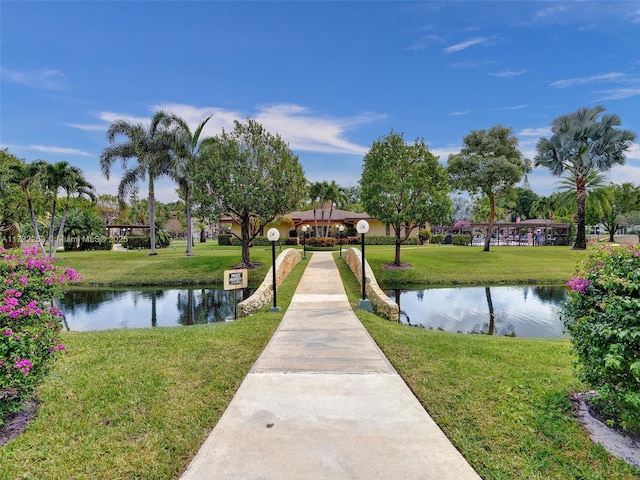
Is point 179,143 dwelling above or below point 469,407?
above

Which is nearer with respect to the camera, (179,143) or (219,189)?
(219,189)

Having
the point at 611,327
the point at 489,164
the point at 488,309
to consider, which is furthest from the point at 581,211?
the point at 611,327

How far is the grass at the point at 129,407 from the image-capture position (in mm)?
2734

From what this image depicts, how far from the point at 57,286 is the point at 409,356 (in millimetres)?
4634

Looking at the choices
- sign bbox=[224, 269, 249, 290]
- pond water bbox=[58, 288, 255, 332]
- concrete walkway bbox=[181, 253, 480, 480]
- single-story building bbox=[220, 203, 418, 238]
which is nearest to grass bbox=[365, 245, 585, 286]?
pond water bbox=[58, 288, 255, 332]

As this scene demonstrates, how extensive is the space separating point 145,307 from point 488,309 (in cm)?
1170

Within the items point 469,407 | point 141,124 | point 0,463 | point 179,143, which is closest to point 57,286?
point 0,463

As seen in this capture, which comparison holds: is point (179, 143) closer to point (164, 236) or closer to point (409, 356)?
point (164, 236)

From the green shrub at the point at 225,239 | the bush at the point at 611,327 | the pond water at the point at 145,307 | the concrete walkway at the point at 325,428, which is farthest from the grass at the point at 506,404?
the green shrub at the point at 225,239

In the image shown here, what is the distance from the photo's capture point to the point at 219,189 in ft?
54.5

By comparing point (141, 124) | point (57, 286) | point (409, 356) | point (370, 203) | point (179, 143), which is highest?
point (141, 124)

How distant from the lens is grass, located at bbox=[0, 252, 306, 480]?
108 inches

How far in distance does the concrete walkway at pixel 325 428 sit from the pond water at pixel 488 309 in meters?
5.00

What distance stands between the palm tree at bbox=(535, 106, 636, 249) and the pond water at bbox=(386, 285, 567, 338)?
13548mm
